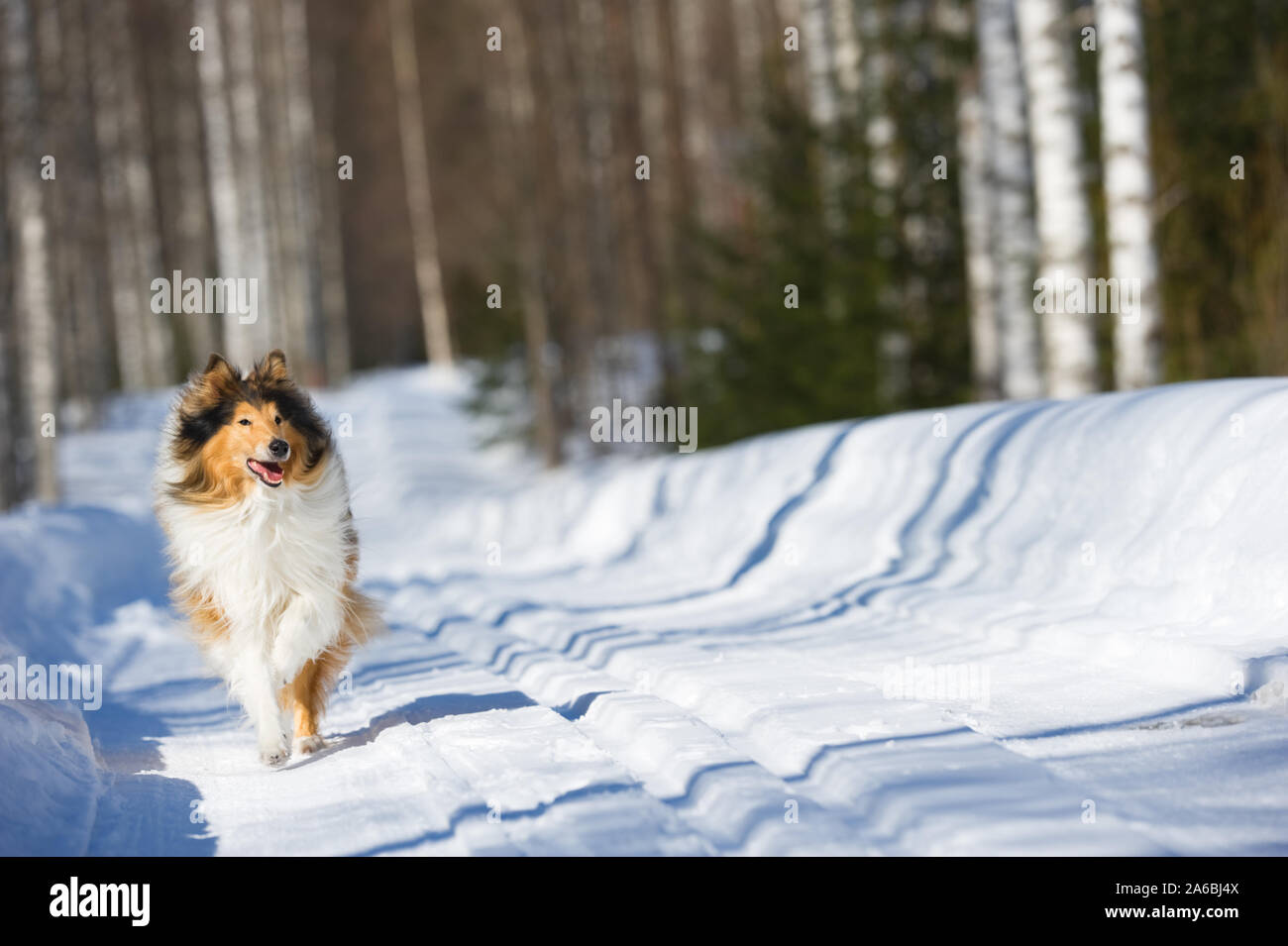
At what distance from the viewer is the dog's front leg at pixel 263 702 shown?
17.6ft

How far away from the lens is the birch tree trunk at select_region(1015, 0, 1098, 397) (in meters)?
9.70

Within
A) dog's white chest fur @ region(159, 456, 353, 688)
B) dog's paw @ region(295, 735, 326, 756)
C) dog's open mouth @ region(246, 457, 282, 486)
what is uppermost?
A: dog's open mouth @ region(246, 457, 282, 486)

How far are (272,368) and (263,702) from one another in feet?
5.36

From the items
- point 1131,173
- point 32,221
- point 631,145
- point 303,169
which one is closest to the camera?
point 1131,173

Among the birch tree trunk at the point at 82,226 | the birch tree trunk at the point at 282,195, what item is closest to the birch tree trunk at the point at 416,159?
the birch tree trunk at the point at 282,195

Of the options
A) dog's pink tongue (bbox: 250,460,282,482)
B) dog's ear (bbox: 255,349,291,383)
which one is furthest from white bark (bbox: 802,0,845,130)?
dog's pink tongue (bbox: 250,460,282,482)

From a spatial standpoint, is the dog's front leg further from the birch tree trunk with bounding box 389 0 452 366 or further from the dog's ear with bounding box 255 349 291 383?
the birch tree trunk with bounding box 389 0 452 366

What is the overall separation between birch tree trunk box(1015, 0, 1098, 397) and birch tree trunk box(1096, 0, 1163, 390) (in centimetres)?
47

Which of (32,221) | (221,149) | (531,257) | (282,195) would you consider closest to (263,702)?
(32,221)

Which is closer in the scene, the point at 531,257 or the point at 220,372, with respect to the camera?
the point at 220,372

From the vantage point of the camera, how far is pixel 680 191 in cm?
2622

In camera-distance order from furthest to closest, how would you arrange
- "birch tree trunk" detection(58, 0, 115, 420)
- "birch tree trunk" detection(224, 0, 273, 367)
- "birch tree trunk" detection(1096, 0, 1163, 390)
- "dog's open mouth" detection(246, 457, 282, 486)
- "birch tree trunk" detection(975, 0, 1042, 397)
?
"birch tree trunk" detection(224, 0, 273, 367) < "birch tree trunk" detection(58, 0, 115, 420) < "birch tree trunk" detection(975, 0, 1042, 397) < "birch tree trunk" detection(1096, 0, 1163, 390) < "dog's open mouth" detection(246, 457, 282, 486)

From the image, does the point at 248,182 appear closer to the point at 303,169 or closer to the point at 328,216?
the point at 303,169
